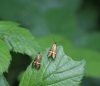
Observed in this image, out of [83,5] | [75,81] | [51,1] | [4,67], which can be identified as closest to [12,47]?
[4,67]

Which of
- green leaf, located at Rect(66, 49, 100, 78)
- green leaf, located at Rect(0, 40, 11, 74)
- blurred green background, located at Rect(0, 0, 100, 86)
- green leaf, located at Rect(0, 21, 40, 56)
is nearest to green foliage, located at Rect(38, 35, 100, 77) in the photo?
green leaf, located at Rect(66, 49, 100, 78)

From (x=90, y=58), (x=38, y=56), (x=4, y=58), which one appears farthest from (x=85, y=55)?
(x=4, y=58)

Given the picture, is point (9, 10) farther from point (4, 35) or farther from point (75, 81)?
point (75, 81)

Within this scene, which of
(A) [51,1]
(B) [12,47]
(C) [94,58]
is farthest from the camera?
(A) [51,1]

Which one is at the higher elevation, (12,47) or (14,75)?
(14,75)

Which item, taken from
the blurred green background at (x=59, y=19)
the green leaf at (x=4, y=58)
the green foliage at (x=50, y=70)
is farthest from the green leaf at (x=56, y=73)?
the blurred green background at (x=59, y=19)

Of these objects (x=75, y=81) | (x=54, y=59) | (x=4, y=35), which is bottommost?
(x=75, y=81)
